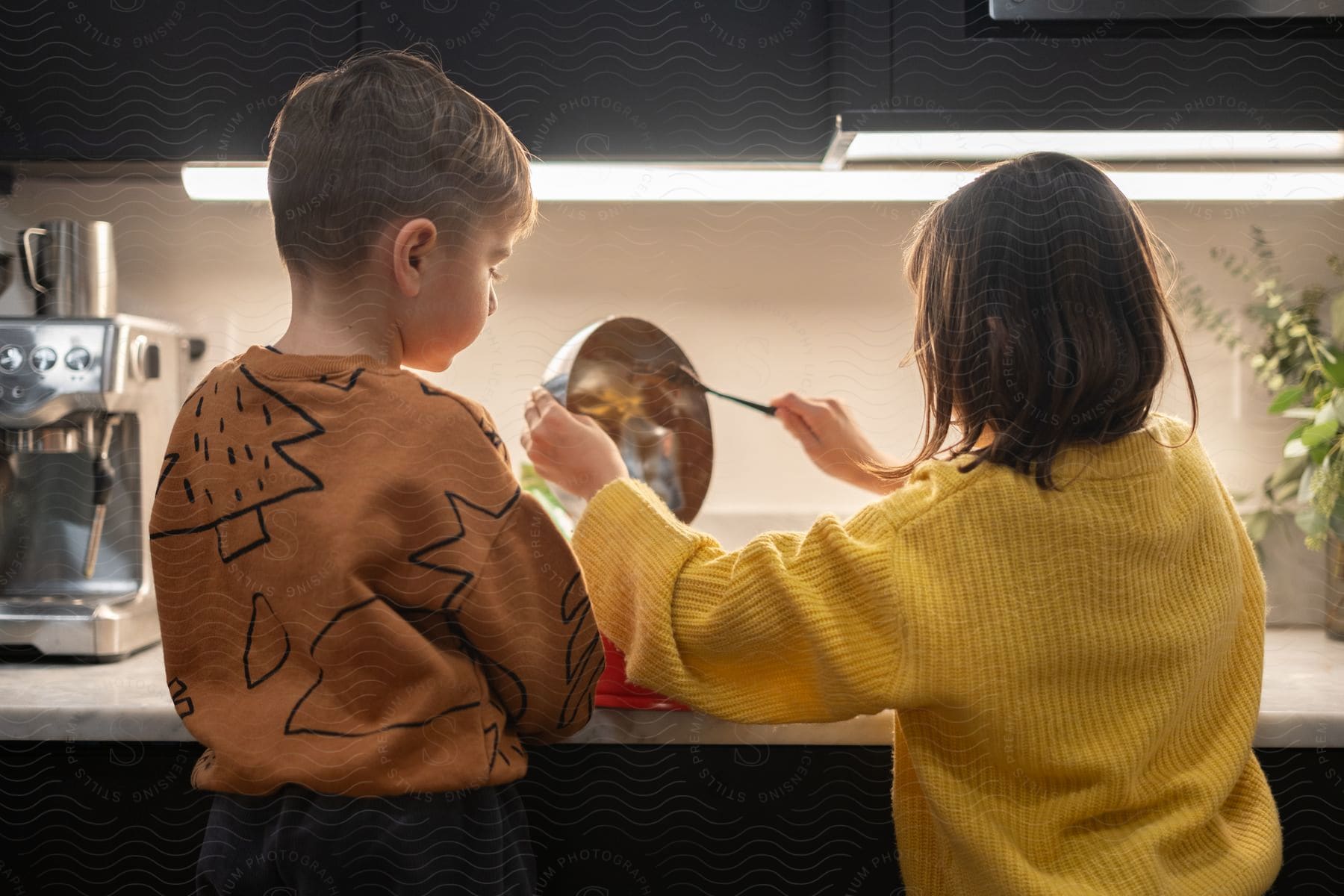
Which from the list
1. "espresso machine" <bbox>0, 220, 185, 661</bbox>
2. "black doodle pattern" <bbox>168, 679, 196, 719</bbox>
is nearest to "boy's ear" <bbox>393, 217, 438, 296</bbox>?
"black doodle pattern" <bbox>168, 679, 196, 719</bbox>

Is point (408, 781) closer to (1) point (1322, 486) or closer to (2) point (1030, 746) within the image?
(2) point (1030, 746)

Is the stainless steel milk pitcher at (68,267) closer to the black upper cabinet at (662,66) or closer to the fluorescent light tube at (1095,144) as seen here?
the black upper cabinet at (662,66)

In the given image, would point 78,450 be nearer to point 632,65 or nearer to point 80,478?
point 80,478

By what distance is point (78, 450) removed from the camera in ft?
3.26

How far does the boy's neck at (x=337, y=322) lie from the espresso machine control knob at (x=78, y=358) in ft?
1.43

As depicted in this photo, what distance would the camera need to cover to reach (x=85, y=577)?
1.01 m

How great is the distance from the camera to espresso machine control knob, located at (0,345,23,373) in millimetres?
943

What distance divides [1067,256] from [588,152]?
0.48 m

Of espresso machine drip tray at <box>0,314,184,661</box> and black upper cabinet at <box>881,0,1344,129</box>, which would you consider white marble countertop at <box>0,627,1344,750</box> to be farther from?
black upper cabinet at <box>881,0,1344,129</box>

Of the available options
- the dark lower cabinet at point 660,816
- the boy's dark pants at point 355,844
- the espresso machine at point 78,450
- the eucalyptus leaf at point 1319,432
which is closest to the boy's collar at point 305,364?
the boy's dark pants at point 355,844

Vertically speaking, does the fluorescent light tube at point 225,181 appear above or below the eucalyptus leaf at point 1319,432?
above

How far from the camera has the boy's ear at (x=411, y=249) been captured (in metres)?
0.62

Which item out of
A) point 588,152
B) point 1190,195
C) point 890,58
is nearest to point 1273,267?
point 1190,195

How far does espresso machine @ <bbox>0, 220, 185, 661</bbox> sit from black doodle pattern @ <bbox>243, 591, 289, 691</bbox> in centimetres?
43
